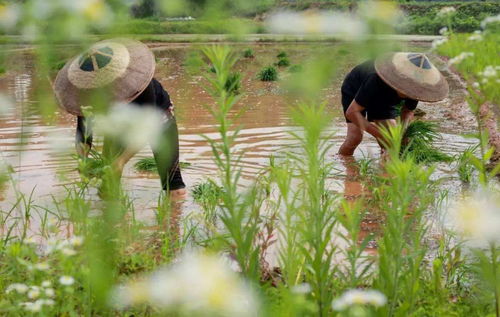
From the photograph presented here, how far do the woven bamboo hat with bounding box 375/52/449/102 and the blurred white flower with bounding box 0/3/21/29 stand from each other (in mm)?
3499

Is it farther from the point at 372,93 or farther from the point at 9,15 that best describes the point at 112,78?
the point at 372,93

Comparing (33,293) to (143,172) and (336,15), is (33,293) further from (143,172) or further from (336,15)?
(143,172)

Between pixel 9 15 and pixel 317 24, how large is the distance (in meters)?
0.55

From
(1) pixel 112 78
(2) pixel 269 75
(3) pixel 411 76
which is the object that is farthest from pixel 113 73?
(2) pixel 269 75

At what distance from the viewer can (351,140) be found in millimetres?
5637

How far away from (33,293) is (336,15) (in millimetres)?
967

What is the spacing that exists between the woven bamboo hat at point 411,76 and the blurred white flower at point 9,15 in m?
3.50

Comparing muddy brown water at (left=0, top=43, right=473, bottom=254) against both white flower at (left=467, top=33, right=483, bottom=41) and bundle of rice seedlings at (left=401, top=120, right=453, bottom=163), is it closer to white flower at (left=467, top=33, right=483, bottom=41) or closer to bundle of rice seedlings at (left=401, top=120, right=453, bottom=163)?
bundle of rice seedlings at (left=401, top=120, right=453, bottom=163)

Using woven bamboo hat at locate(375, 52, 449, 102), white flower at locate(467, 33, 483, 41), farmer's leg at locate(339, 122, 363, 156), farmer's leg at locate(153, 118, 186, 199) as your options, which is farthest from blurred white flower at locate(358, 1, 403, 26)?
farmer's leg at locate(339, 122, 363, 156)

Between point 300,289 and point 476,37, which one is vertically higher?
point 476,37

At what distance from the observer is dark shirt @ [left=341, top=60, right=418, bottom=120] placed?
4906mm

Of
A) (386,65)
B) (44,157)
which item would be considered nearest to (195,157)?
(44,157)

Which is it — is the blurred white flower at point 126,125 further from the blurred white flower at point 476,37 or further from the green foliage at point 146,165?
the green foliage at point 146,165

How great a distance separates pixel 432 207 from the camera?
13.2 feet
